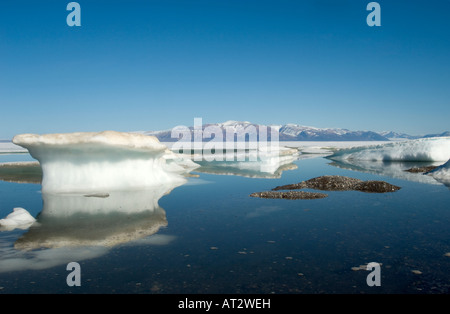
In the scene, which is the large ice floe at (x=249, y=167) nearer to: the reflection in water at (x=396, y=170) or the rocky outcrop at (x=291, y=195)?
the reflection in water at (x=396, y=170)

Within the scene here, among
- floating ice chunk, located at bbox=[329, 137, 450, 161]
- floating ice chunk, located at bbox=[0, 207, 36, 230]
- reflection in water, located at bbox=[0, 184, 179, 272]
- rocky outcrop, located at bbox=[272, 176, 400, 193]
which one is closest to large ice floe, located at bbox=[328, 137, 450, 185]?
floating ice chunk, located at bbox=[329, 137, 450, 161]

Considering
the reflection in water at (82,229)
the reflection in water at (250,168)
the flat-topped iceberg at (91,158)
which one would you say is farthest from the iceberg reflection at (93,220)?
the reflection in water at (250,168)

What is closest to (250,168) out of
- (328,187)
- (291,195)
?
(328,187)

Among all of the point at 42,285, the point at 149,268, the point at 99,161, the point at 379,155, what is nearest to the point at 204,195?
the point at 99,161

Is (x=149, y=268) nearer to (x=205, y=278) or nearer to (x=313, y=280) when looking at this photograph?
(x=205, y=278)

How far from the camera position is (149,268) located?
4.42 metres

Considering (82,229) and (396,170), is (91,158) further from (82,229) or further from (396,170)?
(396,170)

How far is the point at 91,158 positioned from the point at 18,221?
4385mm

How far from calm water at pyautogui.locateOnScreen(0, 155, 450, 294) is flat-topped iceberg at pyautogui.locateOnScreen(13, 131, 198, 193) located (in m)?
1.82

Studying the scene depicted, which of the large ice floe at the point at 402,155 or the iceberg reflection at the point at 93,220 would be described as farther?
the large ice floe at the point at 402,155

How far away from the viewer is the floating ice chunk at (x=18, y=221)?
A: 6588 mm

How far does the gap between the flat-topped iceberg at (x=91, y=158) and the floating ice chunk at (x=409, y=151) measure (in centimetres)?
2161

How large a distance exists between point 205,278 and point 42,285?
1.88 m

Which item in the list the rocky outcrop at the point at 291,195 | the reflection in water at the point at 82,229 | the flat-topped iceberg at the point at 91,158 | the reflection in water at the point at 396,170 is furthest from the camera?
the reflection in water at the point at 396,170
